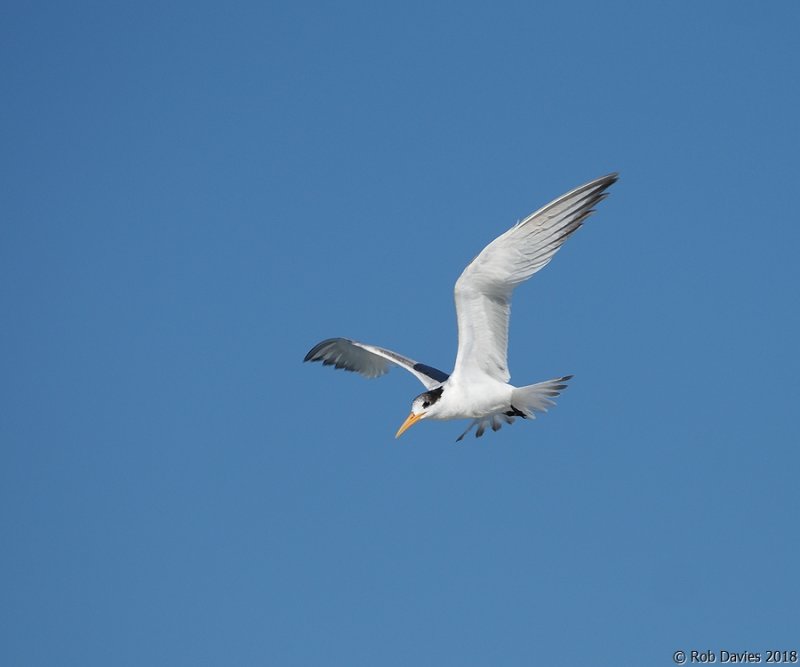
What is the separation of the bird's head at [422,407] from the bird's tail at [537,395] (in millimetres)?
1105

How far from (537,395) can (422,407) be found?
1.66 metres

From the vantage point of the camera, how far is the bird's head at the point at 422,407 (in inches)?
663

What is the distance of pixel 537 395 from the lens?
656 inches

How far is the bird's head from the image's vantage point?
1684 centimetres

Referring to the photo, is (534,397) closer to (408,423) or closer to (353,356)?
(408,423)

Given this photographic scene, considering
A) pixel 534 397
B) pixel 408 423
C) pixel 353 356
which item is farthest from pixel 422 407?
pixel 353 356

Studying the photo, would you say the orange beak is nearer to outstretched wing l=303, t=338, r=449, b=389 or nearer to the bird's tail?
the bird's tail

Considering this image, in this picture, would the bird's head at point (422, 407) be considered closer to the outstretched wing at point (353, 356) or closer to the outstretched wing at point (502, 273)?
the outstretched wing at point (502, 273)

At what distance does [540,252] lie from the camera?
15555 millimetres

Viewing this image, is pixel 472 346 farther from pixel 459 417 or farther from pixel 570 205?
pixel 570 205

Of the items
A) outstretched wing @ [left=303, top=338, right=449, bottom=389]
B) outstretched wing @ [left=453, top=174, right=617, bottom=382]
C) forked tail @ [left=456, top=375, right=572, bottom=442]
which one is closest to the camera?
outstretched wing @ [left=453, top=174, right=617, bottom=382]

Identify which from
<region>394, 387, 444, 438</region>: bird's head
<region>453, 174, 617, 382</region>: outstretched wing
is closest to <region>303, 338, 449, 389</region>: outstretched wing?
<region>394, 387, 444, 438</region>: bird's head

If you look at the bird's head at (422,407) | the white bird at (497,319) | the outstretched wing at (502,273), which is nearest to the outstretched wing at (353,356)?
the white bird at (497,319)

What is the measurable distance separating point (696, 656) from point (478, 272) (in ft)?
18.7
